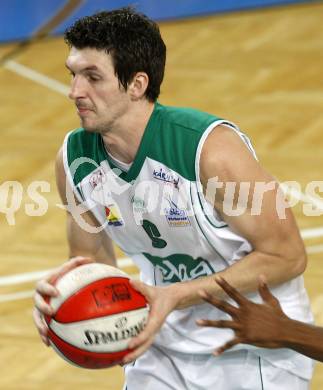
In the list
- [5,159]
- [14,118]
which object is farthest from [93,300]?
[14,118]

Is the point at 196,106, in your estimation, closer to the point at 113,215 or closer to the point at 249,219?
the point at 113,215

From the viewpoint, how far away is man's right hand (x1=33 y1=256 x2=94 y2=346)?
3816 millimetres

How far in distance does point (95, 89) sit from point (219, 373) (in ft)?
3.77

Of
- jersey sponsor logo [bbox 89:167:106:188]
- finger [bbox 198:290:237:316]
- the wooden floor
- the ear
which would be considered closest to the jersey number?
jersey sponsor logo [bbox 89:167:106:188]

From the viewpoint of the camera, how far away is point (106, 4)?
451 inches

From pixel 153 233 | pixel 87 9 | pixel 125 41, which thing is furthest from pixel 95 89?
pixel 87 9

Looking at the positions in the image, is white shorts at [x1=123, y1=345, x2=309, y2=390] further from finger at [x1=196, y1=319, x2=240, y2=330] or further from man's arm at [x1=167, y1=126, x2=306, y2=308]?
finger at [x1=196, y1=319, x2=240, y2=330]

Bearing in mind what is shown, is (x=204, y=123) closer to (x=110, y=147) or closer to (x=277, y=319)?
(x=110, y=147)

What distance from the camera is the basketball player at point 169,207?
388 cm

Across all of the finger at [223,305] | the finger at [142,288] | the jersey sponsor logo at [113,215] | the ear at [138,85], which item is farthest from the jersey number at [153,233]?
the finger at [223,305]

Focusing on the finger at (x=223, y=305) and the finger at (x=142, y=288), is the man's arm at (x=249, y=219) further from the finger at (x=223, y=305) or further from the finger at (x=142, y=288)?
the finger at (x=223, y=305)

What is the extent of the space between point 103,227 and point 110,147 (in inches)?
15.5

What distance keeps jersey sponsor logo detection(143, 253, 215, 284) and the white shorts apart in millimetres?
302

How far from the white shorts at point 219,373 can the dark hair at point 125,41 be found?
1.01 meters
